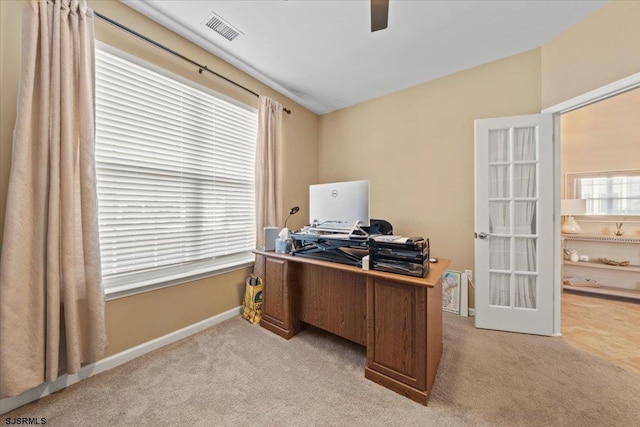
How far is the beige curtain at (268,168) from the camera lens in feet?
9.01

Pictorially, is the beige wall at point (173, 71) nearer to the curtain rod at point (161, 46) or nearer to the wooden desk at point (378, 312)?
the curtain rod at point (161, 46)

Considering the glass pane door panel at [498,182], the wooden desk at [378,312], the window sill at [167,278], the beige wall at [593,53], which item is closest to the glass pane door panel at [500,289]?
the glass pane door panel at [498,182]

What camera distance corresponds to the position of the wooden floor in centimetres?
188

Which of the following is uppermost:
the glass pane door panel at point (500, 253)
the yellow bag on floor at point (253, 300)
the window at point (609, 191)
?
the window at point (609, 191)

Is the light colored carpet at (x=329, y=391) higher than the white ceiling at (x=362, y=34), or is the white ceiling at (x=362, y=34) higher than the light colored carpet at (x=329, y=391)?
the white ceiling at (x=362, y=34)

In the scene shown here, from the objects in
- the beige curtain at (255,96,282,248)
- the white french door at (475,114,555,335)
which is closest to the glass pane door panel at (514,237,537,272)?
the white french door at (475,114,555,335)

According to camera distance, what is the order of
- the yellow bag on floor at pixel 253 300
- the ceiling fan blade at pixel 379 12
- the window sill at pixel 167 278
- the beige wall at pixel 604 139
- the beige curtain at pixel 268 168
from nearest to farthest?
the ceiling fan blade at pixel 379 12 < the window sill at pixel 167 278 < the yellow bag on floor at pixel 253 300 < the beige curtain at pixel 268 168 < the beige wall at pixel 604 139

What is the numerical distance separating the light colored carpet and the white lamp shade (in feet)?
7.28

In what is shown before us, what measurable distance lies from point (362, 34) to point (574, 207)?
12.3 ft

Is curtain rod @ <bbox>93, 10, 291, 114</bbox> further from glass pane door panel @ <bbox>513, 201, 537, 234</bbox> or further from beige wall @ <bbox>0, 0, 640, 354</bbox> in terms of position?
glass pane door panel @ <bbox>513, 201, 537, 234</bbox>

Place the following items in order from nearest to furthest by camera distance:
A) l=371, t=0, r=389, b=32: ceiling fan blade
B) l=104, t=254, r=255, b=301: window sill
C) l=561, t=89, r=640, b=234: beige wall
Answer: l=371, t=0, r=389, b=32: ceiling fan blade
l=104, t=254, r=255, b=301: window sill
l=561, t=89, r=640, b=234: beige wall

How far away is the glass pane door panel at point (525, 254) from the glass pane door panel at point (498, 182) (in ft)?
1.55

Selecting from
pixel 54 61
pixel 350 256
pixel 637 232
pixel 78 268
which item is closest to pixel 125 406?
pixel 78 268

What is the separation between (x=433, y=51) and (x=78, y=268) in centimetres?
346
